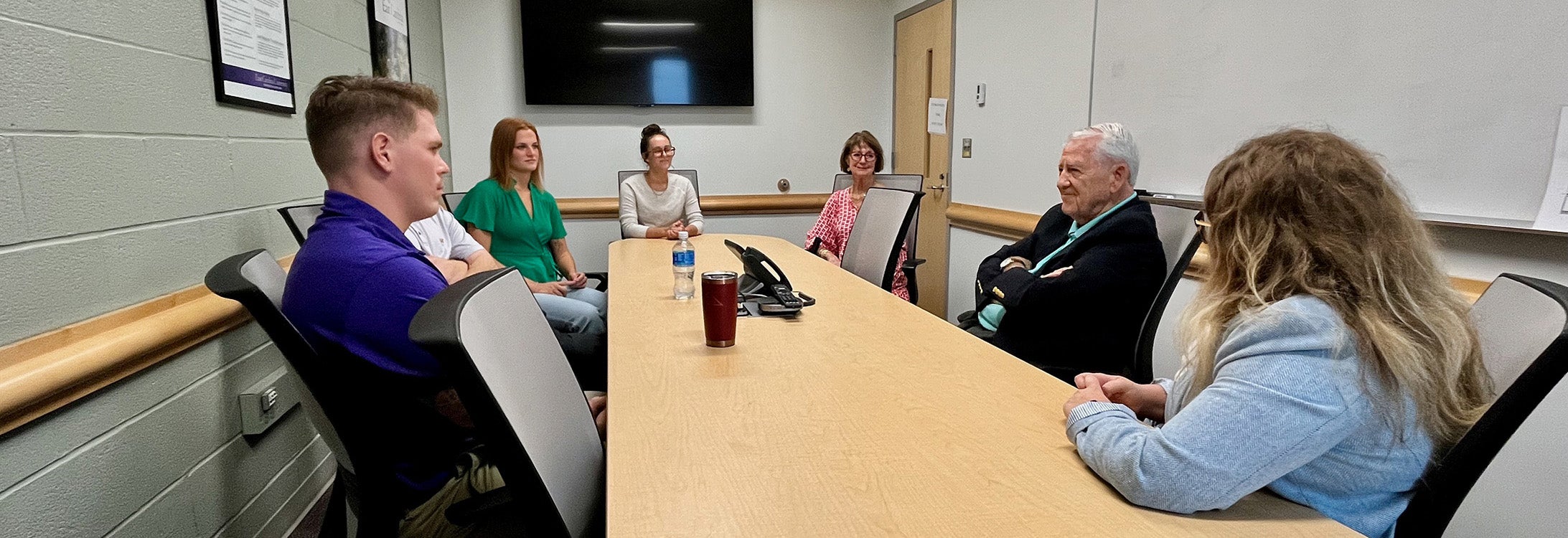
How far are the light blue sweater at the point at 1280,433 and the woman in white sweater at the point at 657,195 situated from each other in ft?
10.8

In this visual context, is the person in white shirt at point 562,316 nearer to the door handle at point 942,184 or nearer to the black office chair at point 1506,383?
the black office chair at point 1506,383

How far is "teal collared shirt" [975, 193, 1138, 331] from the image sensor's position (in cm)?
210

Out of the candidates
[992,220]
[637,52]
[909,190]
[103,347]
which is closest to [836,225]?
[909,190]

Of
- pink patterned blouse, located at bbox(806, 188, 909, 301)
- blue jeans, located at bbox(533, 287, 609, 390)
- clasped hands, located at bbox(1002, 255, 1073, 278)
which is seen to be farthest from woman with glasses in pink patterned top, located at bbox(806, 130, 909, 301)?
blue jeans, located at bbox(533, 287, 609, 390)

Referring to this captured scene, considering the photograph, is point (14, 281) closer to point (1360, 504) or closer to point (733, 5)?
point (1360, 504)

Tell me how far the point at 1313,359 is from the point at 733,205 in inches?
181

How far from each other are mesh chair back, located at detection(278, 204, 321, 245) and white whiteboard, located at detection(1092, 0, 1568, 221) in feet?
7.69

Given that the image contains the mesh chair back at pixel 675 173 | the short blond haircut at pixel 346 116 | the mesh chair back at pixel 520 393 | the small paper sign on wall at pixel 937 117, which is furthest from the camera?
the small paper sign on wall at pixel 937 117

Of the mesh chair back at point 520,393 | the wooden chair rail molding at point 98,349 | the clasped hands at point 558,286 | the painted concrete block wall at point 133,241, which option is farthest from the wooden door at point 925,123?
the mesh chair back at point 520,393

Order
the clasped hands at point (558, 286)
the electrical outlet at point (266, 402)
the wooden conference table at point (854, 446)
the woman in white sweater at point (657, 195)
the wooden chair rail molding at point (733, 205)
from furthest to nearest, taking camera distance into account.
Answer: the wooden chair rail molding at point (733, 205) < the woman in white sweater at point (657, 195) < the clasped hands at point (558, 286) < the electrical outlet at point (266, 402) < the wooden conference table at point (854, 446)

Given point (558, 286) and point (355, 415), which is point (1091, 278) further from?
point (558, 286)

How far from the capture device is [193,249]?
68.9 inches

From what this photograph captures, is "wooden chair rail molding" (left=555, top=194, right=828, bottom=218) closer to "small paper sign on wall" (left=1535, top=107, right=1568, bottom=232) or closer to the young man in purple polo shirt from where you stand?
"small paper sign on wall" (left=1535, top=107, right=1568, bottom=232)

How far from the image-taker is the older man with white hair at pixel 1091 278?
202 centimetres
